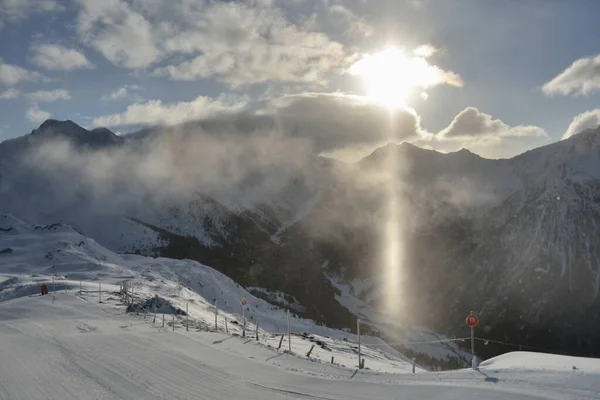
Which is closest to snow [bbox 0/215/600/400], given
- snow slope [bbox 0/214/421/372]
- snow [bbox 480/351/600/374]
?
snow [bbox 480/351/600/374]

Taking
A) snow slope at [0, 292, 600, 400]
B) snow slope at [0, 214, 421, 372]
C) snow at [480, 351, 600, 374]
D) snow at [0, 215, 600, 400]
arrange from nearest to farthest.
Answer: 1. snow slope at [0, 292, 600, 400]
2. snow at [0, 215, 600, 400]
3. snow at [480, 351, 600, 374]
4. snow slope at [0, 214, 421, 372]

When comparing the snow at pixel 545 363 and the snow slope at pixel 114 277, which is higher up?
the snow at pixel 545 363

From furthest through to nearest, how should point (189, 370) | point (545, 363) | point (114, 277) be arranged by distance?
point (114, 277)
point (189, 370)
point (545, 363)

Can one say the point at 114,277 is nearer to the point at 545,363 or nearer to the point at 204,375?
the point at 204,375

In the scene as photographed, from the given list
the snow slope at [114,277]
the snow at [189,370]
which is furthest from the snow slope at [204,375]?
the snow slope at [114,277]

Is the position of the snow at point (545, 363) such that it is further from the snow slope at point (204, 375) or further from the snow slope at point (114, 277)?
the snow slope at point (114, 277)

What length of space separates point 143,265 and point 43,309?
63371mm

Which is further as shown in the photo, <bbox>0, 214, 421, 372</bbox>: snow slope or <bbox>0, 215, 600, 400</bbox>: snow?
<bbox>0, 214, 421, 372</bbox>: snow slope

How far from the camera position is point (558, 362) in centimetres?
1775

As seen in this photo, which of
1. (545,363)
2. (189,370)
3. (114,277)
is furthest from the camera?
(114,277)

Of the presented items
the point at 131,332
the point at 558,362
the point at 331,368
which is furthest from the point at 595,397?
the point at 131,332

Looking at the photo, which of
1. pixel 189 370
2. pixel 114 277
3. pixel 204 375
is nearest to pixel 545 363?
pixel 204 375

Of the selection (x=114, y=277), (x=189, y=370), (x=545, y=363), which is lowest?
(x=114, y=277)

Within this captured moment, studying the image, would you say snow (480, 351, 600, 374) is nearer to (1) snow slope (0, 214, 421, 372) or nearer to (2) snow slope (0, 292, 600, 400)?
(2) snow slope (0, 292, 600, 400)
